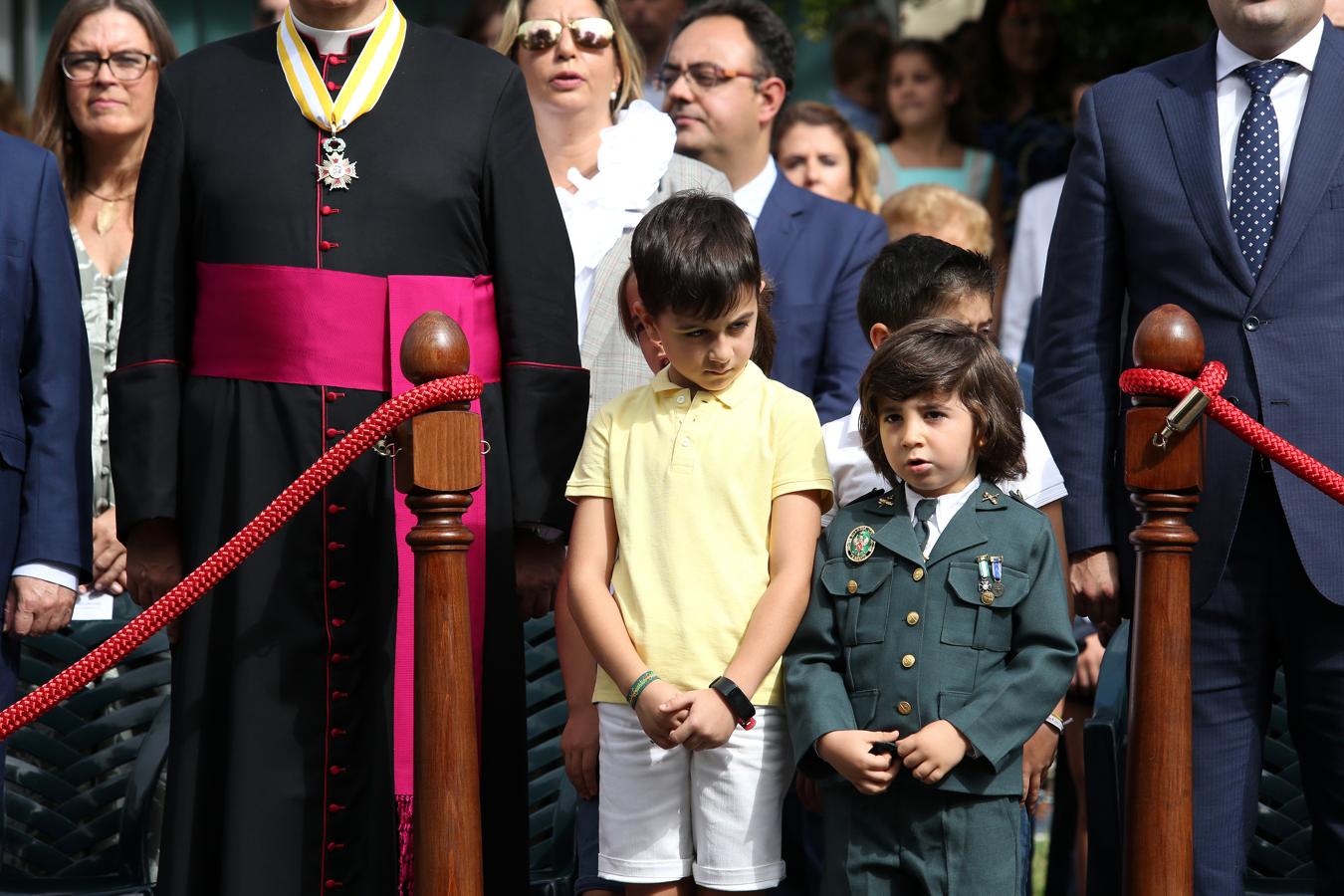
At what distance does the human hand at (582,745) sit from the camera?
147 inches

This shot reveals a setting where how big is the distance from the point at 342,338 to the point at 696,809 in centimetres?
118

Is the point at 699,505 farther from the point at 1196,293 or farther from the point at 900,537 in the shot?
the point at 1196,293

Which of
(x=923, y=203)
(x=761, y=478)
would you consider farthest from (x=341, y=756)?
(x=923, y=203)

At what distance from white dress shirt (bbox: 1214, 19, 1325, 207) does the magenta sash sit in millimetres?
1645

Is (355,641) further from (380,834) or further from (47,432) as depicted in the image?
(47,432)

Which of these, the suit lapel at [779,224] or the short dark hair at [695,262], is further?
the suit lapel at [779,224]

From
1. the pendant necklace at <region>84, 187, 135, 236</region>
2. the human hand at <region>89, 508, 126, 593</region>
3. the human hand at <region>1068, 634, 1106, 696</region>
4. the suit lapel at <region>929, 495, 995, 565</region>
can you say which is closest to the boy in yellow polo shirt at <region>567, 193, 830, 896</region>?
the suit lapel at <region>929, 495, 995, 565</region>

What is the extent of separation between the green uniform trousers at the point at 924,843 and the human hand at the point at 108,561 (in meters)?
2.46

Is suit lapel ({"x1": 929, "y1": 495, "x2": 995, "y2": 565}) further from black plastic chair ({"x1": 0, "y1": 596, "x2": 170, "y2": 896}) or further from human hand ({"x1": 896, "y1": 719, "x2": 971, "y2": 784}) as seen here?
black plastic chair ({"x1": 0, "y1": 596, "x2": 170, "y2": 896})

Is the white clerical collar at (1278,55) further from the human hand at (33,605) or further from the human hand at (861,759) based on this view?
the human hand at (33,605)

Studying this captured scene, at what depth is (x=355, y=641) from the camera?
3.84m

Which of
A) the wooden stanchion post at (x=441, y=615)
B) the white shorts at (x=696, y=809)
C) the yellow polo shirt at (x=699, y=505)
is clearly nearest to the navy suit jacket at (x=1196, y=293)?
the yellow polo shirt at (x=699, y=505)

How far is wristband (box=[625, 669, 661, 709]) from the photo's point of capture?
3.41 meters

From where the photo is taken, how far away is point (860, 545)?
3531mm
